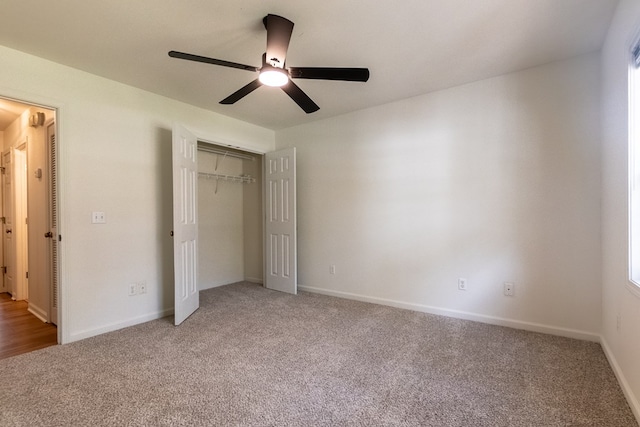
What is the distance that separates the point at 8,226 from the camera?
14.2ft

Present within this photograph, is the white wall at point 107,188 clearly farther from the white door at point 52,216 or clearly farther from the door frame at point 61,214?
the white door at point 52,216

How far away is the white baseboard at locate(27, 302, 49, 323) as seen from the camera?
10.9ft

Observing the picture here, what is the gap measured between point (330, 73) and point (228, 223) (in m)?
3.50

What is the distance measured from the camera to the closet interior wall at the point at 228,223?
182 inches

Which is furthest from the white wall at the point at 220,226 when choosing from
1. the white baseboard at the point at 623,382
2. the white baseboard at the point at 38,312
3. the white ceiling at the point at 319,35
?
the white baseboard at the point at 623,382

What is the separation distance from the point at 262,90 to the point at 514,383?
3.29 metres

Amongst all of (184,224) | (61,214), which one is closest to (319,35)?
(184,224)

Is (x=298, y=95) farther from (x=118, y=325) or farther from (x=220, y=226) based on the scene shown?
(x=220, y=226)

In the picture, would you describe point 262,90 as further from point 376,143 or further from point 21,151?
point 21,151

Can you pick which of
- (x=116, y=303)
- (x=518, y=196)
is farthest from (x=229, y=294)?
(x=518, y=196)

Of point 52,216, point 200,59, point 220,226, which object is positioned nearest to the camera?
point 200,59

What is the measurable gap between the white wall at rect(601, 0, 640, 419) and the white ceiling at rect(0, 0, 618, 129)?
281 mm

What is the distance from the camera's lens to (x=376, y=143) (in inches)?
147

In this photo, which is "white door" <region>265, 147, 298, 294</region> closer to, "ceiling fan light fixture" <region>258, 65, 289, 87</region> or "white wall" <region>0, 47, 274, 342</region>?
"white wall" <region>0, 47, 274, 342</region>
